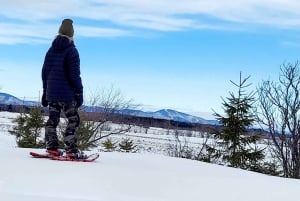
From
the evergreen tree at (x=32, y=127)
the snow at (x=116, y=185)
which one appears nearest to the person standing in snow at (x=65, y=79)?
the snow at (x=116, y=185)

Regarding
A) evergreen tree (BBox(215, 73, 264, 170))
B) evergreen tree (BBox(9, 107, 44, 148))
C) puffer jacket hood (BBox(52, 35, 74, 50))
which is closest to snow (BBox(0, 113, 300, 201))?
puffer jacket hood (BBox(52, 35, 74, 50))

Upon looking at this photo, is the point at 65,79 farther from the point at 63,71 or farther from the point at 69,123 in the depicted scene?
the point at 69,123

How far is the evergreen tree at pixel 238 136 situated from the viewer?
21281 millimetres

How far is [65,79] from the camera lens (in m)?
7.84

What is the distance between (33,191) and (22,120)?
2454cm

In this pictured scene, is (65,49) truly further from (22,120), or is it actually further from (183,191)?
(22,120)

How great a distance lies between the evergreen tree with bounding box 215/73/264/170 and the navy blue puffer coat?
47.2ft

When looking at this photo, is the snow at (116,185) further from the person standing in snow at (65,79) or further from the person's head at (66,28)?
the person's head at (66,28)

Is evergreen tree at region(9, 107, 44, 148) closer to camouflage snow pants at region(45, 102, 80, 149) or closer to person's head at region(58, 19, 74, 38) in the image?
camouflage snow pants at region(45, 102, 80, 149)

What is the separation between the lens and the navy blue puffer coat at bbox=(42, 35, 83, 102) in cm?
777

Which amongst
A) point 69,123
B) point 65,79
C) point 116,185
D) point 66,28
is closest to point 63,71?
point 65,79

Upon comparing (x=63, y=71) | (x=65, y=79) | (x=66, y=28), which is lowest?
(x=65, y=79)

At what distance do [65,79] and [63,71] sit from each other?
132mm

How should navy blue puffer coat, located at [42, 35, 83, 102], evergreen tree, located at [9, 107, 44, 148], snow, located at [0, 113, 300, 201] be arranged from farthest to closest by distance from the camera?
evergreen tree, located at [9, 107, 44, 148] → navy blue puffer coat, located at [42, 35, 83, 102] → snow, located at [0, 113, 300, 201]
